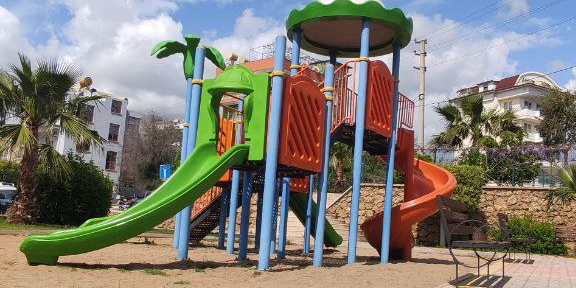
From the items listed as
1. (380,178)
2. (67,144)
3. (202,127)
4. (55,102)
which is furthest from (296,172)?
(67,144)

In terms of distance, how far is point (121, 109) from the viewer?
174ft

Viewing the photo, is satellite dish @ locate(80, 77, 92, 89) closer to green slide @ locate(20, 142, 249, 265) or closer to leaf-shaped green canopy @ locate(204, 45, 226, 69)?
leaf-shaped green canopy @ locate(204, 45, 226, 69)

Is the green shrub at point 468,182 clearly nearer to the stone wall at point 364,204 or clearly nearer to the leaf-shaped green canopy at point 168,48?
the stone wall at point 364,204

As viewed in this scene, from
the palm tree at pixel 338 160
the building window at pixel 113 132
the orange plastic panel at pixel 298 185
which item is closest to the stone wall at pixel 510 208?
the palm tree at pixel 338 160

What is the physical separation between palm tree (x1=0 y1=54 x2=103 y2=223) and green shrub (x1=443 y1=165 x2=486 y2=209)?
38.7 ft

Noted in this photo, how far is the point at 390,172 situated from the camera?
11250 millimetres

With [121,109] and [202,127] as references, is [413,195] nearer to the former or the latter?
[202,127]

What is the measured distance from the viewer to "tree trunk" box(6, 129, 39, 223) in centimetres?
1636

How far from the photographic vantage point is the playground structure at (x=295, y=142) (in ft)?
26.6

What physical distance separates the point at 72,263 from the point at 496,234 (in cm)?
1408

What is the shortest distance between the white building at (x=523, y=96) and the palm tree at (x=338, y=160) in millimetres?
30568

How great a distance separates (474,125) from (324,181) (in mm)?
16236

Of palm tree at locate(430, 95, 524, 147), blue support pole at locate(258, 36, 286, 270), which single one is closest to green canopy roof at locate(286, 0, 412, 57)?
blue support pole at locate(258, 36, 286, 270)

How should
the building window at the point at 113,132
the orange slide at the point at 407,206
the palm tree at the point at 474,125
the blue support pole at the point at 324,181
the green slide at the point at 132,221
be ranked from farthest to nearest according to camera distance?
the building window at the point at 113,132
the palm tree at the point at 474,125
the orange slide at the point at 407,206
the blue support pole at the point at 324,181
the green slide at the point at 132,221
